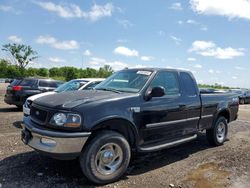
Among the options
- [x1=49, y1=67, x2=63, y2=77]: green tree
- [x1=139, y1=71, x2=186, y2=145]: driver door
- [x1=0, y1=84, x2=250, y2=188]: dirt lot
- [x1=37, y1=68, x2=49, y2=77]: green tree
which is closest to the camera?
[x1=0, y1=84, x2=250, y2=188]: dirt lot

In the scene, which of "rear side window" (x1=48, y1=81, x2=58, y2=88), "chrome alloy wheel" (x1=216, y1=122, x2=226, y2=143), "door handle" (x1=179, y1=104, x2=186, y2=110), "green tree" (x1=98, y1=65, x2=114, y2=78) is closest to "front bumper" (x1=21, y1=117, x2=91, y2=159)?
"door handle" (x1=179, y1=104, x2=186, y2=110)

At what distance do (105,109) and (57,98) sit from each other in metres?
0.92

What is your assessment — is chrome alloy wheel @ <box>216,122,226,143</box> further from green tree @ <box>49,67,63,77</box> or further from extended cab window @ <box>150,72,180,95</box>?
green tree @ <box>49,67,63,77</box>

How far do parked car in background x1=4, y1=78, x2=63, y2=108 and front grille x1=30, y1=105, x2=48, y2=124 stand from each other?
322 inches

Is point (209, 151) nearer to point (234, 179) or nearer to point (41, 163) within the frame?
point (234, 179)

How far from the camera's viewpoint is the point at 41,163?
18.4 ft

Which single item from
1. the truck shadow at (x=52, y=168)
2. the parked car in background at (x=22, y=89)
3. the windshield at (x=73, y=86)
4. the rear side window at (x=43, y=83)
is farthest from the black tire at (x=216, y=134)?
the rear side window at (x=43, y=83)

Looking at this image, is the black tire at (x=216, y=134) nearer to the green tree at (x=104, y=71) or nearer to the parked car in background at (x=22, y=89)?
the parked car in background at (x=22, y=89)

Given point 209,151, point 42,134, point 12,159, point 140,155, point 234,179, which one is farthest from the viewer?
point 209,151

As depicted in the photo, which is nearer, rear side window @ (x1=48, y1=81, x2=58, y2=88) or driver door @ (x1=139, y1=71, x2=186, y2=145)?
driver door @ (x1=139, y1=71, x2=186, y2=145)

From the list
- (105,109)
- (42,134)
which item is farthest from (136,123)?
(42,134)

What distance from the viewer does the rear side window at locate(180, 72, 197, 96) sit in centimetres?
659

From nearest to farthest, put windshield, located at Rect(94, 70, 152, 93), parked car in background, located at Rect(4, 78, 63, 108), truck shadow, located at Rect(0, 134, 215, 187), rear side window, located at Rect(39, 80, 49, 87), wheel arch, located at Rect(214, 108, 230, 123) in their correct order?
truck shadow, located at Rect(0, 134, 215, 187) < windshield, located at Rect(94, 70, 152, 93) < wheel arch, located at Rect(214, 108, 230, 123) < parked car in background, located at Rect(4, 78, 63, 108) < rear side window, located at Rect(39, 80, 49, 87)

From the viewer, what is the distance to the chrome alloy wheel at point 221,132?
7.85 m
